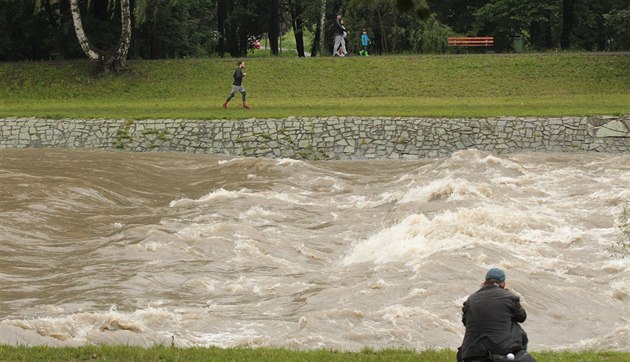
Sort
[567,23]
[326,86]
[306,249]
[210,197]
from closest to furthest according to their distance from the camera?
[306,249] → [210,197] → [326,86] → [567,23]

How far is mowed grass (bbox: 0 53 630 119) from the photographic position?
3375 cm

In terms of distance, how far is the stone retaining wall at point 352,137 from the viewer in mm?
29969

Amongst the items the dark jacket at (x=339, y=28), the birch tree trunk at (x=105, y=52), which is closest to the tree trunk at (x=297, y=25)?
the dark jacket at (x=339, y=28)

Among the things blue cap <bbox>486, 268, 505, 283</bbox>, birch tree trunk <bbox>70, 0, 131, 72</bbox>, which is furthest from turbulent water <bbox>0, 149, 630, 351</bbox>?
birch tree trunk <bbox>70, 0, 131, 72</bbox>

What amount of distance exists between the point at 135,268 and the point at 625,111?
1834 centimetres

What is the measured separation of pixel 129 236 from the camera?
2003 centimetres

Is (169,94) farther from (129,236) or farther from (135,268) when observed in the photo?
(135,268)

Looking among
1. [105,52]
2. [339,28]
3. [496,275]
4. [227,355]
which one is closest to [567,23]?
[339,28]

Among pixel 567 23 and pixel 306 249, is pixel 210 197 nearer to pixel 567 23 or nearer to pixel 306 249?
pixel 306 249

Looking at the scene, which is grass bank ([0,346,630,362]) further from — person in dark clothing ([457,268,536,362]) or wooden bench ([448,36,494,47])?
wooden bench ([448,36,494,47])

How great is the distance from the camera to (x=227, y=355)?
11273 mm

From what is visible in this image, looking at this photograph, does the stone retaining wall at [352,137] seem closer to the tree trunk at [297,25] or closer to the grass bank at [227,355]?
the grass bank at [227,355]

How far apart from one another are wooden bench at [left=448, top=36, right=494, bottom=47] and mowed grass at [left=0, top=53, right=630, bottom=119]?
4.62 meters

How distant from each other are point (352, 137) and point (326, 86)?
350 inches
